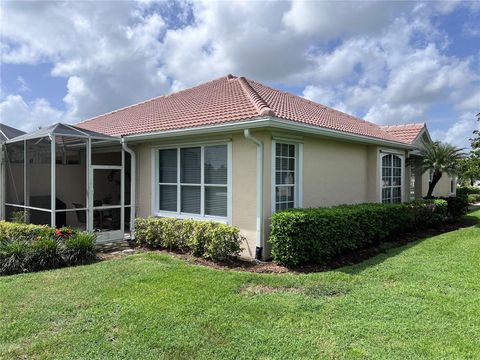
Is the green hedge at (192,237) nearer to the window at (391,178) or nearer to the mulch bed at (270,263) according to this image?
the mulch bed at (270,263)

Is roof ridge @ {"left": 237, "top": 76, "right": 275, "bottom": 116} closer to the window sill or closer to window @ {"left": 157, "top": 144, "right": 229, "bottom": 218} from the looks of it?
window @ {"left": 157, "top": 144, "right": 229, "bottom": 218}

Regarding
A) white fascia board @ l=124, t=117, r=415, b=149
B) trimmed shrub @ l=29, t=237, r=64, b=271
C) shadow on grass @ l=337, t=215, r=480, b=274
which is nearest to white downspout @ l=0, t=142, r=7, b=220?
white fascia board @ l=124, t=117, r=415, b=149

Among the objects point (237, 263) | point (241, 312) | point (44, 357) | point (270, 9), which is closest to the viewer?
point (44, 357)

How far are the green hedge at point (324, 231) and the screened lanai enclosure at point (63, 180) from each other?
18.6ft

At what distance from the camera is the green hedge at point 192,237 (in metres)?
8.41

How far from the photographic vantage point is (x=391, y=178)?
14.7 meters

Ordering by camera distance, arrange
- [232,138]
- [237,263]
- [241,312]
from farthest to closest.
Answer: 1. [232,138]
2. [237,263]
3. [241,312]

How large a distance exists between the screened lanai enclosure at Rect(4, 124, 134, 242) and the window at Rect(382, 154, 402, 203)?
10.1 meters

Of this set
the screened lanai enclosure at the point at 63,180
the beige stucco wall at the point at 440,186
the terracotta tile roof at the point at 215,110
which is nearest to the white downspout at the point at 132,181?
the screened lanai enclosure at the point at 63,180

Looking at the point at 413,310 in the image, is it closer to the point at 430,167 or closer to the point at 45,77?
the point at 430,167

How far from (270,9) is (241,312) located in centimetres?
1013

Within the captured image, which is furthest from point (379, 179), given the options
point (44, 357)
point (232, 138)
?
point (44, 357)

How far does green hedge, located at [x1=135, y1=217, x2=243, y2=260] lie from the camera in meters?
8.41

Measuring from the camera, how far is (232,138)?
30.2 feet
